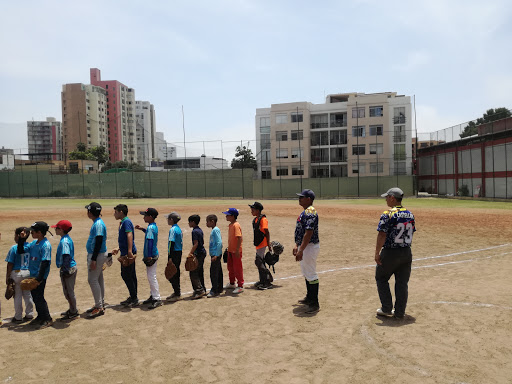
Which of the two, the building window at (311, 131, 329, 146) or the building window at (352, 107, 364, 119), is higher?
the building window at (352, 107, 364, 119)

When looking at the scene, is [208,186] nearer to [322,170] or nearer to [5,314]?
[322,170]

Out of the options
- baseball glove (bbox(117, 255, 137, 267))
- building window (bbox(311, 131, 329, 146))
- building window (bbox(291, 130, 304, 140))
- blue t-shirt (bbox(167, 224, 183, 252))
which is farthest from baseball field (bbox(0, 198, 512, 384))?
building window (bbox(311, 131, 329, 146))

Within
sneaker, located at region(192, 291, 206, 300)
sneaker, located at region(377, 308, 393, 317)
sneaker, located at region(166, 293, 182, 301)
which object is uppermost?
sneaker, located at region(377, 308, 393, 317)

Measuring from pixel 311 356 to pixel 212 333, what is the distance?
5.46ft

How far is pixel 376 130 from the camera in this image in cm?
5931

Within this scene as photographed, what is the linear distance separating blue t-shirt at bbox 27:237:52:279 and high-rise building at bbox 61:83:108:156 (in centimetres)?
12496

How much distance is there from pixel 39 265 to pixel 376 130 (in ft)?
191

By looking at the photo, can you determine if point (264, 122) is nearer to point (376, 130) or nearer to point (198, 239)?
point (376, 130)

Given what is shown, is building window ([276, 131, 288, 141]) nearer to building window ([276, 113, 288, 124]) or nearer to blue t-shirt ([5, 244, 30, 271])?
building window ([276, 113, 288, 124])

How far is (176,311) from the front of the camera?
6.99 meters

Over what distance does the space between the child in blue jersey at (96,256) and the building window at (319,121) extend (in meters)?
60.3

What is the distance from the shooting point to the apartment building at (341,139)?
193 ft

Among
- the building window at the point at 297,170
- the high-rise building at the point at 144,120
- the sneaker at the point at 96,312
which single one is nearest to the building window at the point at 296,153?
the building window at the point at 297,170

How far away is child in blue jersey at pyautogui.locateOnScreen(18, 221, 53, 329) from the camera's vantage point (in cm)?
638
